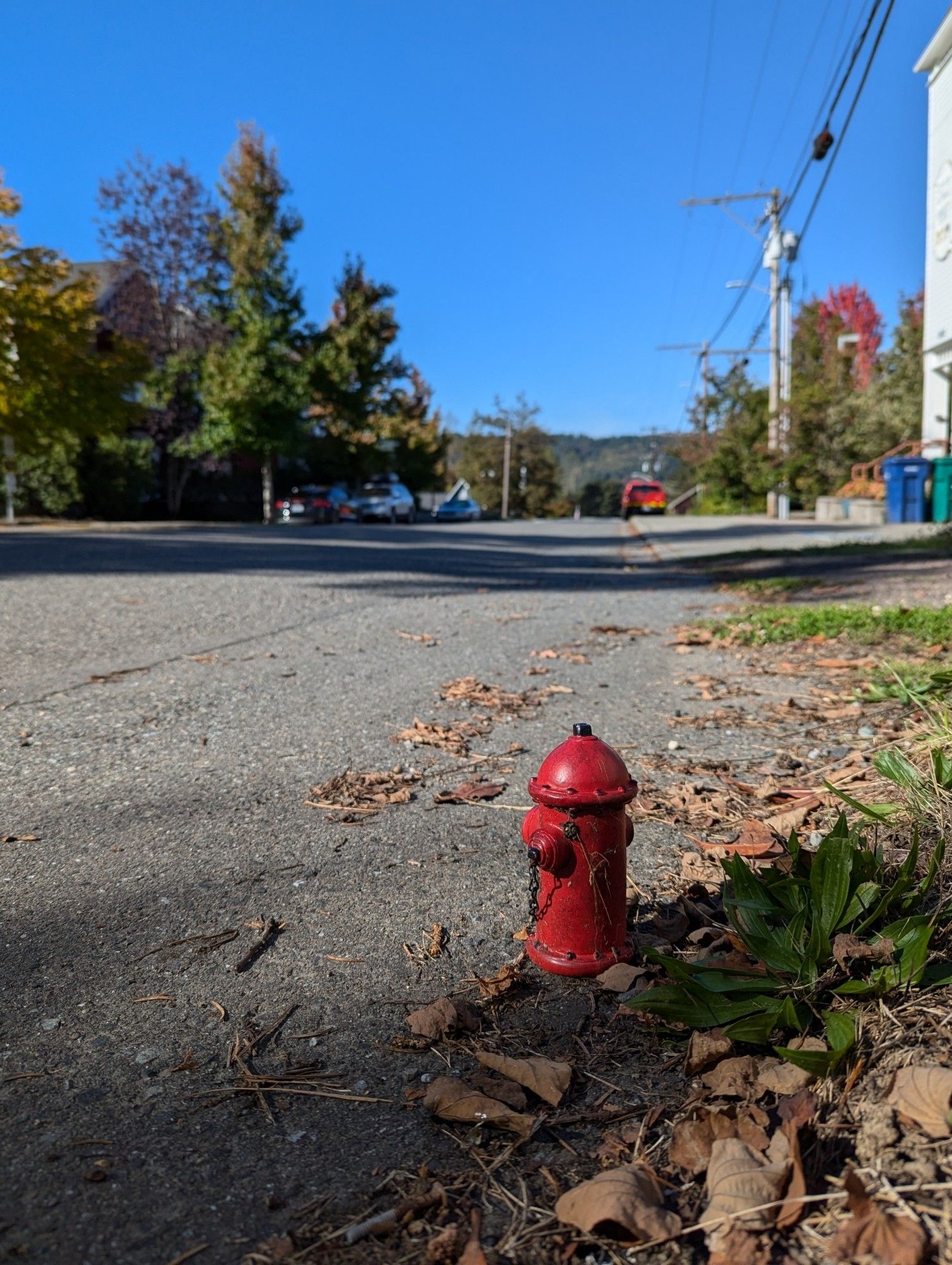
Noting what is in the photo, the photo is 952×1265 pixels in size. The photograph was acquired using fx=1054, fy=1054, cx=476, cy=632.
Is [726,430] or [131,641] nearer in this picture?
[131,641]

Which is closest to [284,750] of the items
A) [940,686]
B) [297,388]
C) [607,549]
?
[940,686]

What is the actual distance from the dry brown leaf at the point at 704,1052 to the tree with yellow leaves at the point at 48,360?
20.2 metres

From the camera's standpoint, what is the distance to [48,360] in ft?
66.2

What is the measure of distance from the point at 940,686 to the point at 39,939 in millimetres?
3651

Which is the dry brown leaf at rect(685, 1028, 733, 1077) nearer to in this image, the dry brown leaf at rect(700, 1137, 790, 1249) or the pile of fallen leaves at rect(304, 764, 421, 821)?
the dry brown leaf at rect(700, 1137, 790, 1249)

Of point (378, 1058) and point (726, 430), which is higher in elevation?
point (726, 430)

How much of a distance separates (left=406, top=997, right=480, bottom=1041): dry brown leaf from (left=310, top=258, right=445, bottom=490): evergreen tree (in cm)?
3571

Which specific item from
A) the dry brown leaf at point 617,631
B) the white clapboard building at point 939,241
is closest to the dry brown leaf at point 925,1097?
the dry brown leaf at point 617,631

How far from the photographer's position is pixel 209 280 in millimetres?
35844

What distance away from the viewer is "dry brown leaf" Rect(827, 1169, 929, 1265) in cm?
154

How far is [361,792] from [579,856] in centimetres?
154

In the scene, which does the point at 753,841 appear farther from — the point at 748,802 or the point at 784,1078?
the point at 784,1078

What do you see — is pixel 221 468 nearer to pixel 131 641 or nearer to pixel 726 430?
pixel 726 430

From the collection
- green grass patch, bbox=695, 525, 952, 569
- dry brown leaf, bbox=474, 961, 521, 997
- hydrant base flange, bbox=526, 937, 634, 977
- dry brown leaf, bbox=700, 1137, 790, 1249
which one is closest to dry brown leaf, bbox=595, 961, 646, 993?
hydrant base flange, bbox=526, 937, 634, 977
